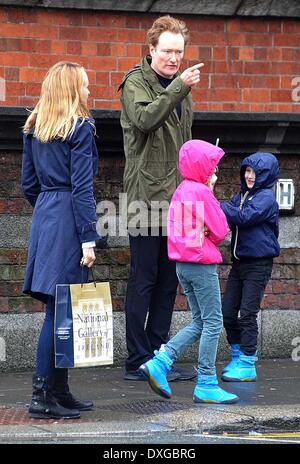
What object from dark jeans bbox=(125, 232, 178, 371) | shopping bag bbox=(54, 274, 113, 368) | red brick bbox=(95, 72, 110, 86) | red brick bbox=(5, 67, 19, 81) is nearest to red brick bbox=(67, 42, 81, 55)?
red brick bbox=(95, 72, 110, 86)

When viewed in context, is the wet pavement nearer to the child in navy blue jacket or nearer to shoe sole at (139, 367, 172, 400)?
shoe sole at (139, 367, 172, 400)

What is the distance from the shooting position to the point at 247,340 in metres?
9.05

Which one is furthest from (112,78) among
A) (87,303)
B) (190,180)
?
(87,303)

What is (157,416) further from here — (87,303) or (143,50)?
(143,50)

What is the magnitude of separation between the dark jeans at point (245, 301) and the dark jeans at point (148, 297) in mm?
451

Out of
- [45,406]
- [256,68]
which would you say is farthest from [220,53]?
[45,406]

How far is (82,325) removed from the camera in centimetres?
727

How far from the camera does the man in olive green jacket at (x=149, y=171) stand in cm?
869

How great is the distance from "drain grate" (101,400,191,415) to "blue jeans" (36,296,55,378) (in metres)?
0.51

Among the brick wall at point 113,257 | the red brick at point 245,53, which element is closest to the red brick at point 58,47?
the brick wall at point 113,257

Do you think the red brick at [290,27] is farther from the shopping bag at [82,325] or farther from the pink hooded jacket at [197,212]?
the shopping bag at [82,325]

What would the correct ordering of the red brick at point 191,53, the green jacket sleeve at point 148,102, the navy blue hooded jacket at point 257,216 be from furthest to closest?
the red brick at point 191,53, the navy blue hooded jacket at point 257,216, the green jacket sleeve at point 148,102

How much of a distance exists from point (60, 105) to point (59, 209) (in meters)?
0.62

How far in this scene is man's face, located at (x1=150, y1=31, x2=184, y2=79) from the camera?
28.4 ft
